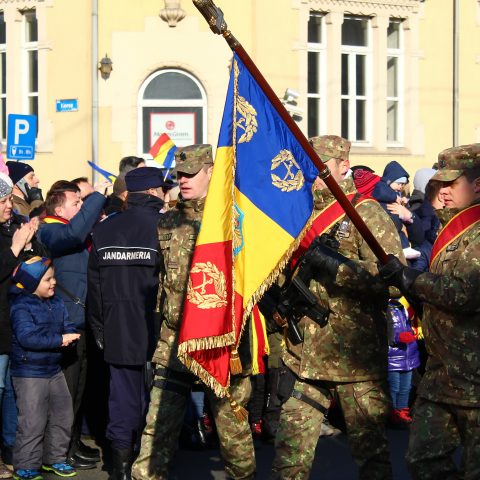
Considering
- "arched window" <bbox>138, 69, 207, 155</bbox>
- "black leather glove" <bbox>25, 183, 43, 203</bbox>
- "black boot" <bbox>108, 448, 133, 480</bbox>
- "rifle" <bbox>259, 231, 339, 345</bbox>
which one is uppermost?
"arched window" <bbox>138, 69, 207, 155</bbox>

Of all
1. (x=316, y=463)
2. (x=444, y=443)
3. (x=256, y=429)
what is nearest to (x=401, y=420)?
(x=256, y=429)

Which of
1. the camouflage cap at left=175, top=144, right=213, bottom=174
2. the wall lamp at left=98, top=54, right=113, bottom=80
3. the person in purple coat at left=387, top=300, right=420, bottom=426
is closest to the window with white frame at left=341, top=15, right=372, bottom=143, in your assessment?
the wall lamp at left=98, top=54, right=113, bottom=80

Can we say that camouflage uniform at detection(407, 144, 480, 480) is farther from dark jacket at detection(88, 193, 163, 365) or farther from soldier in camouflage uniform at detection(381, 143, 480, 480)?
dark jacket at detection(88, 193, 163, 365)

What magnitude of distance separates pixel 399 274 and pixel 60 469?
3.42 m

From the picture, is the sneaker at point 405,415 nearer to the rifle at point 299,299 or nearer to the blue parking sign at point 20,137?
the rifle at point 299,299

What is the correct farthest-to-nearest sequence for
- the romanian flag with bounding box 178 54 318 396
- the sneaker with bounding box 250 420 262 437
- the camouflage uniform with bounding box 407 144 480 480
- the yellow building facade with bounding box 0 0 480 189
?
→ the yellow building facade with bounding box 0 0 480 189, the sneaker with bounding box 250 420 262 437, the romanian flag with bounding box 178 54 318 396, the camouflage uniform with bounding box 407 144 480 480

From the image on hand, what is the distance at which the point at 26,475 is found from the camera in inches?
289

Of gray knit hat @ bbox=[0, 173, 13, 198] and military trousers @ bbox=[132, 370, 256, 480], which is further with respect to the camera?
gray knit hat @ bbox=[0, 173, 13, 198]

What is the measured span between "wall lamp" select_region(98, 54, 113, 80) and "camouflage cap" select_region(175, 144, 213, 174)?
13246 mm

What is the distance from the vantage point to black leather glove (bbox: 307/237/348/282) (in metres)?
5.90

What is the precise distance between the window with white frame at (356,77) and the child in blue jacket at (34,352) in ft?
48.2

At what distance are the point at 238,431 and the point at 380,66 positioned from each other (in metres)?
16.1

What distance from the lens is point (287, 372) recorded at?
243 inches

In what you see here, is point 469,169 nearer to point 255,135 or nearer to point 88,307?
point 255,135
